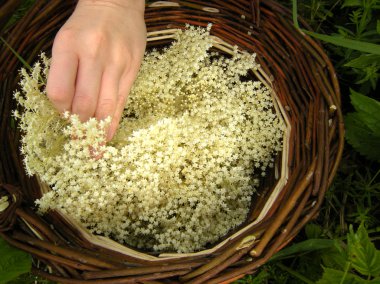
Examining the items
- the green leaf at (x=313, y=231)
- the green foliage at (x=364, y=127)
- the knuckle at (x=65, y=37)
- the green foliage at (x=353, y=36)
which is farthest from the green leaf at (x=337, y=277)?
the knuckle at (x=65, y=37)

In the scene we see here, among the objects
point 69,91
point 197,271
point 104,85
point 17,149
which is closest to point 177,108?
point 104,85

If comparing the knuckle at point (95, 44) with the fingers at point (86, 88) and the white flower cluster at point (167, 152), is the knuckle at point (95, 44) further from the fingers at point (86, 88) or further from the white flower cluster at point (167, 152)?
the white flower cluster at point (167, 152)

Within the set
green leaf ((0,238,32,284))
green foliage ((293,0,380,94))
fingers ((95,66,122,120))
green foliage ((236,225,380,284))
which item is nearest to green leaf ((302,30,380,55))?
green foliage ((293,0,380,94))

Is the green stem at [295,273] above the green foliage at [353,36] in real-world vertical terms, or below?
below

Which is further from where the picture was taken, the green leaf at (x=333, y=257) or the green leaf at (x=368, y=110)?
the green leaf at (x=368, y=110)

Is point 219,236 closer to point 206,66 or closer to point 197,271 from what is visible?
point 197,271

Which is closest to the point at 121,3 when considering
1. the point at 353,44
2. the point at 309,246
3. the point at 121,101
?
the point at 121,101
